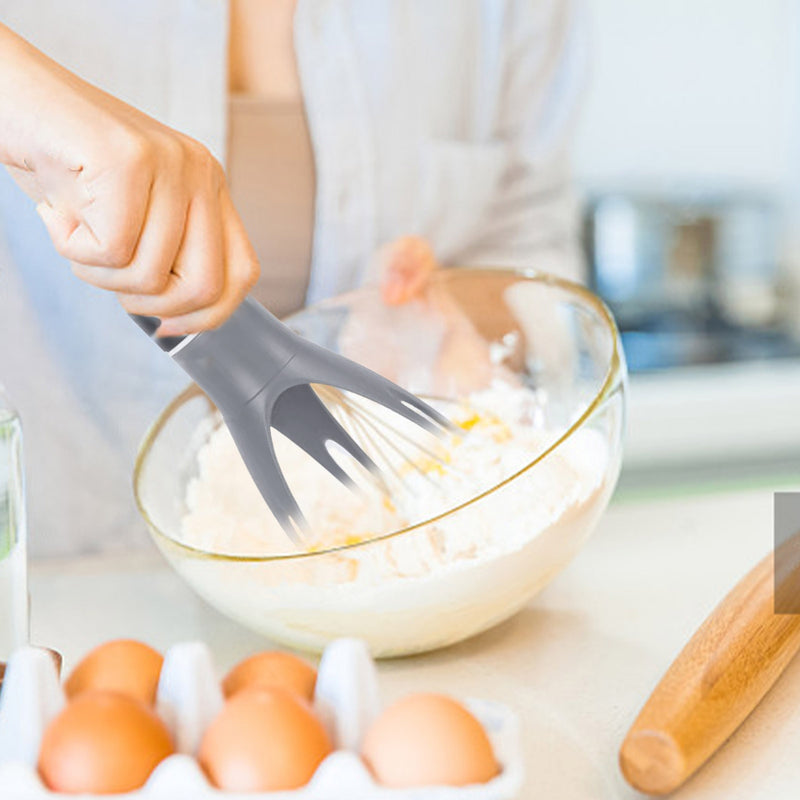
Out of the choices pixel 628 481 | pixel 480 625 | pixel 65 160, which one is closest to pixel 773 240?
pixel 628 481

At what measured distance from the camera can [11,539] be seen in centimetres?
54

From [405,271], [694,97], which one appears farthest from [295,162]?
[694,97]

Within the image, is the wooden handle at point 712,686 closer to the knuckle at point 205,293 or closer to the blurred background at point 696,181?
the knuckle at point 205,293

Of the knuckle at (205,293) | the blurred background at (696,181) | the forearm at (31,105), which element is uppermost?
the forearm at (31,105)

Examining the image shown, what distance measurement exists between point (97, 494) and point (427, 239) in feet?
1.24

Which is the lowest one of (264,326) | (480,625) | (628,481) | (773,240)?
(628,481)

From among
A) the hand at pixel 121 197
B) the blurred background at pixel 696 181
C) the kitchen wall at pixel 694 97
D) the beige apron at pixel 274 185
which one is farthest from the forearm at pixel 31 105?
the kitchen wall at pixel 694 97

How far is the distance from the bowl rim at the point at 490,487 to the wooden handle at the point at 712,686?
0.12 meters

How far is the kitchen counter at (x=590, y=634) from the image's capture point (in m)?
0.50

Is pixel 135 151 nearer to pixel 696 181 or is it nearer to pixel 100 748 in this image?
pixel 100 748

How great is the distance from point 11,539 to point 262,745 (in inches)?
9.4

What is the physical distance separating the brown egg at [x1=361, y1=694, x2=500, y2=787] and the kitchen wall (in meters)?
1.88

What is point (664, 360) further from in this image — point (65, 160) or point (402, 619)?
point (65, 160)

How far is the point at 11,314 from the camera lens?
93 cm
